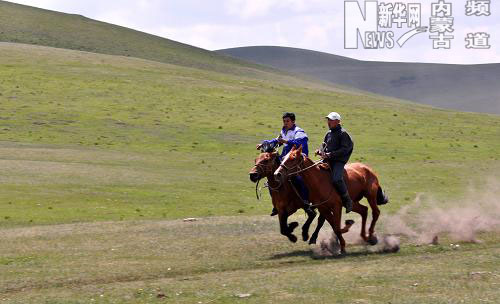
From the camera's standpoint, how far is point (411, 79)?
562 feet

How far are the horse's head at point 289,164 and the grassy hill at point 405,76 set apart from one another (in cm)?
12423

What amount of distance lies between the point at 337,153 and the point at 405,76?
162 metres

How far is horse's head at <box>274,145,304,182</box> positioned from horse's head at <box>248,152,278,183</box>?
23 centimetres

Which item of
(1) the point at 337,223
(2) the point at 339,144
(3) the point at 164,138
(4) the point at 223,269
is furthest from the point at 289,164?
(3) the point at 164,138

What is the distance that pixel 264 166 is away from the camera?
15.7m

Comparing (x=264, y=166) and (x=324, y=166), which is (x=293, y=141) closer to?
(x=324, y=166)

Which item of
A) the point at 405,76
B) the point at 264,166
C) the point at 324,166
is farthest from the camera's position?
the point at 405,76

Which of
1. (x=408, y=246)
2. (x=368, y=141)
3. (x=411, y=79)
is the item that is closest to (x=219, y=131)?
(x=368, y=141)

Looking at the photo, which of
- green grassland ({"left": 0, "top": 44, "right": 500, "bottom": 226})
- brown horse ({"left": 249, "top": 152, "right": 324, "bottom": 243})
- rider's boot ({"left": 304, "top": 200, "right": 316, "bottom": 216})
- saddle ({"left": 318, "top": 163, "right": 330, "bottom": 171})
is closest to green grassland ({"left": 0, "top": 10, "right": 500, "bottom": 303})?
green grassland ({"left": 0, "top": 44, "right": 500, "bottom": 226})

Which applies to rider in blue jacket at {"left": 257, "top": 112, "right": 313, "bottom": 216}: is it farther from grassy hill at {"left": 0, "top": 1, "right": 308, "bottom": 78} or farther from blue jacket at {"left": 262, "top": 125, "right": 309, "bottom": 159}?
grassy hill at {"left": 0, "top": 1, "right": 308, "bottom": 78}

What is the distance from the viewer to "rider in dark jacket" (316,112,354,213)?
52.9ft

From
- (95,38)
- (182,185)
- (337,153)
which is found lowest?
(182,185)

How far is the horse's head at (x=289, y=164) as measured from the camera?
51.1 ft

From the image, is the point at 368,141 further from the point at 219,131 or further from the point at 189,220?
the point at 189,220
